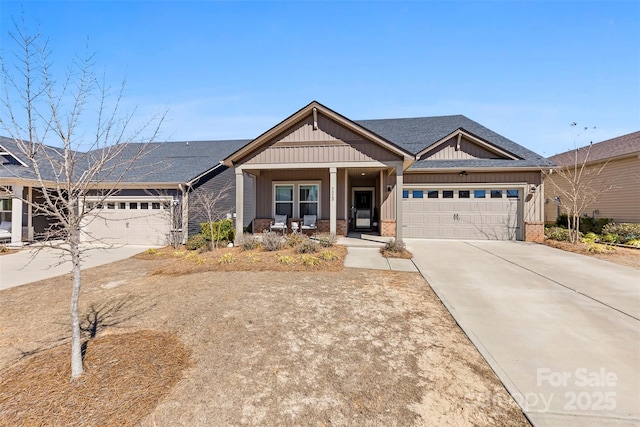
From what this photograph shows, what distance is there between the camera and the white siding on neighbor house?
1226cm

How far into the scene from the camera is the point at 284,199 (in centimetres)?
1358

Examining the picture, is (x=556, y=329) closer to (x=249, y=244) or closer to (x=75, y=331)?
(x=75, y=331)

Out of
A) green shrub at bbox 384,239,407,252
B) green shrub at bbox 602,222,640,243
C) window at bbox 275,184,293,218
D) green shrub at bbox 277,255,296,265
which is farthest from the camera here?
window at bbox 275,184,293,218

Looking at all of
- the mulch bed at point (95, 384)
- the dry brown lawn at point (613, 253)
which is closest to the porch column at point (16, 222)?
the mulch bed at point (95, 384)

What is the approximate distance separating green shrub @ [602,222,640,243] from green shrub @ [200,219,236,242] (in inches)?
649

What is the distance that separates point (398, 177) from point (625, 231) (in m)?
10.1

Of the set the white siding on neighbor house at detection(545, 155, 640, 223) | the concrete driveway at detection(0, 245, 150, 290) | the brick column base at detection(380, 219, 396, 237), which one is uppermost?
the white siding on neighbor house at detection(545, 155, 640, 223)

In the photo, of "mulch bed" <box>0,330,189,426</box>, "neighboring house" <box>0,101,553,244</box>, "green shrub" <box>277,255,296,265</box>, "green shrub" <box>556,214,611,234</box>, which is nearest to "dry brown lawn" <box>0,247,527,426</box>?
"mulch bed" <box>0,330,189,426</box>

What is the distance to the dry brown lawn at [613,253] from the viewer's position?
7.96 metres

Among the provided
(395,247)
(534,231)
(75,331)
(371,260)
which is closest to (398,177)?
(395,247)

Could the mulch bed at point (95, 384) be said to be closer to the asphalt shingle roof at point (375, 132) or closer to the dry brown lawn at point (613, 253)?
the asphalt shingle roof at point (375, 132)

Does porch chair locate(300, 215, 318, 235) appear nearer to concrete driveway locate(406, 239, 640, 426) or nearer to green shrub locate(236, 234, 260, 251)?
green shrub locate(236, 234, 260, 251)

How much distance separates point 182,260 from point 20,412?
663 centimetres

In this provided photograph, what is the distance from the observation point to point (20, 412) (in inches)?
89.7
